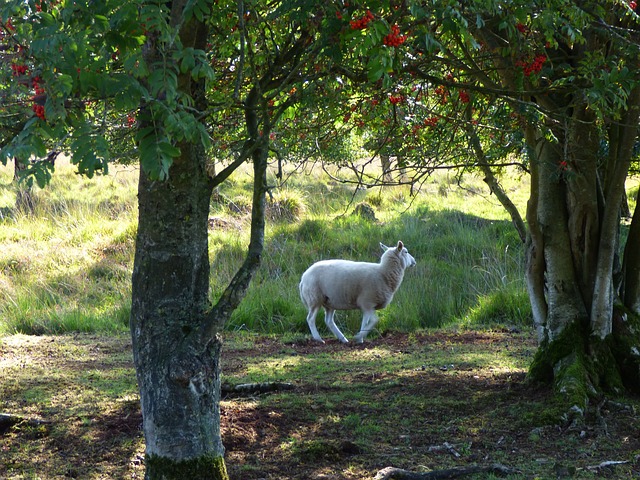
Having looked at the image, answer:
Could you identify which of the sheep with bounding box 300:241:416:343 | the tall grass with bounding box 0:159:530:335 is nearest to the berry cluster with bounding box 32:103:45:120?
the tall grass with bounding box 0:159:530:335

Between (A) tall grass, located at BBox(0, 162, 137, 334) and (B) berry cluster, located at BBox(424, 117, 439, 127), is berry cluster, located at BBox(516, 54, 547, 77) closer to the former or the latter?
(B) berry cluster, located at BBox(424, 117, 439, 127)

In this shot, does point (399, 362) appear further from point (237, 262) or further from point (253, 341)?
point (237, 262)

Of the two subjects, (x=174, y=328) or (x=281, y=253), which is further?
(x=281, y=253)

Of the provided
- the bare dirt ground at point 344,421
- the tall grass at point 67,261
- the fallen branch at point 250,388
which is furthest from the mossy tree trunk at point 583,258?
the tall grass at point 67,261

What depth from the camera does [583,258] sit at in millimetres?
6812

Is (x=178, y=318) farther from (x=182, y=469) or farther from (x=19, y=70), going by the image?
(x=19, y=70)

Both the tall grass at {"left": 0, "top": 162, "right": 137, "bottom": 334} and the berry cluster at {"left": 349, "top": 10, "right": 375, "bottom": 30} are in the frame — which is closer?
the berry cluster at {"left": 349, "top": 10, "right": 375, "bottom": 30}

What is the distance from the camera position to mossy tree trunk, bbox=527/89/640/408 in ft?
21.5

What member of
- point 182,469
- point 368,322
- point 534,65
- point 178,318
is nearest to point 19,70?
point 178,318

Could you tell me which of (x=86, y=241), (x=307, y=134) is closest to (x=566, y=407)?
(x=307, y=134)

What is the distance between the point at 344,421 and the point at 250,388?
1.20 m

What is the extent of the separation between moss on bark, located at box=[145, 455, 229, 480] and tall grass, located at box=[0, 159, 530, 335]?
467 centimetres

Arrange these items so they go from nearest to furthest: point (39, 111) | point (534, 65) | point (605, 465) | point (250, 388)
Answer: point (39, 111) → point (605, 465) → point (534, 65) → point (250, 388)

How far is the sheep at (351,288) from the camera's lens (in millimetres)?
11016
